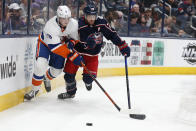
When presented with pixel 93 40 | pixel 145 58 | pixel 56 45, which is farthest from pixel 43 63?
pixel 145 58

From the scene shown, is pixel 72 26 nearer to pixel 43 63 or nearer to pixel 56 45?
pixel 56 45

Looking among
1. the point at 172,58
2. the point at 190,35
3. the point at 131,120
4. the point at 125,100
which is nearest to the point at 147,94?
the point at 125,100

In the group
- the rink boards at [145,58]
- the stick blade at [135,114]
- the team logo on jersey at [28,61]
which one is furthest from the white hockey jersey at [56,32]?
the stick blade at [135,114]

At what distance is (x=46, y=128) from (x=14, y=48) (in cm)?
130

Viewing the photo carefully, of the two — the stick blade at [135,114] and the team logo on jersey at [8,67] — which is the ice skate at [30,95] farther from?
the stick blade at [135,114]

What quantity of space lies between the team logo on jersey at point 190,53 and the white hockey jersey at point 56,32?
457 cm

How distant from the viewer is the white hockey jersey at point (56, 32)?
4.41 m

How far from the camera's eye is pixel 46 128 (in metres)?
3.58

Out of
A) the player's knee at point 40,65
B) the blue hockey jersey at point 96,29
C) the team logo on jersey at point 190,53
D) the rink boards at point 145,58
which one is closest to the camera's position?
the player's knee at point 40,65

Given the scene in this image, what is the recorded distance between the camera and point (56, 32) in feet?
14.5

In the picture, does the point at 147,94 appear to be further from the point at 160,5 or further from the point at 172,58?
the point at 160,5

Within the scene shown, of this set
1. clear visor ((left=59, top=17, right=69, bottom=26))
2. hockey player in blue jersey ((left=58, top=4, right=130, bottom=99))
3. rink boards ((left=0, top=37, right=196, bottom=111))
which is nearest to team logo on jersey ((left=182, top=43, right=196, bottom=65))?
rink boards ((left=0, top=37, right=196, bottom=111))

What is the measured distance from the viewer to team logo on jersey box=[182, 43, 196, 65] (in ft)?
28.4

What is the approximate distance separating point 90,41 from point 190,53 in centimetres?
464
